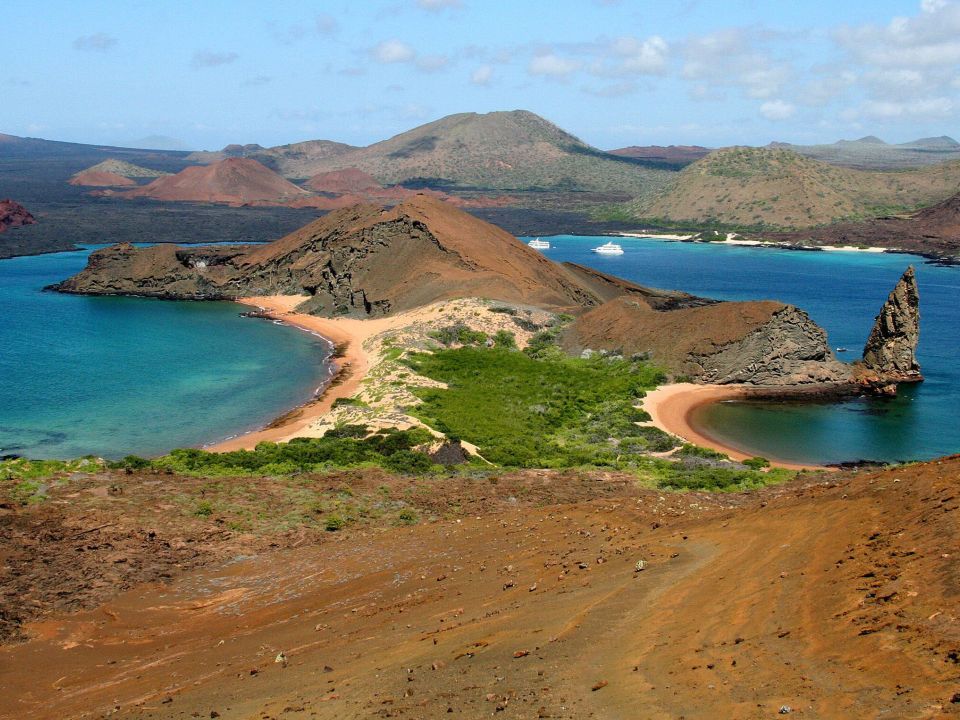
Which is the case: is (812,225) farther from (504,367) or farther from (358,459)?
(358,459)

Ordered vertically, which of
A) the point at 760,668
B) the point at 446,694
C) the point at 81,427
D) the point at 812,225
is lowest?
the point at 81,427

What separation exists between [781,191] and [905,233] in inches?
1080

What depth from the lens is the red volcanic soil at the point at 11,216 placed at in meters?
123

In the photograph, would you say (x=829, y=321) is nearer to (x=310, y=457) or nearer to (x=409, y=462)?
(x=409, y=462)

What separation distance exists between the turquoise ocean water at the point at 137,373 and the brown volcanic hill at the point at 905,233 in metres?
97.5

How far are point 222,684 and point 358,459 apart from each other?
16993 millimetres

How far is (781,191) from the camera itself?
155m

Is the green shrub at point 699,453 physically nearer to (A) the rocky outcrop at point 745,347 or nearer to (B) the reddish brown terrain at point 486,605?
(B) the reddish brown terrain at point 486,605

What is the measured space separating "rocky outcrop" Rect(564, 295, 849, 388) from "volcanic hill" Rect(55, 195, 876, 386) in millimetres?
64

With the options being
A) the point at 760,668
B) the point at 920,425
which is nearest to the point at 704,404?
the point at 920,425

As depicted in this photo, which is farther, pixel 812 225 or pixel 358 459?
pixel 812 225

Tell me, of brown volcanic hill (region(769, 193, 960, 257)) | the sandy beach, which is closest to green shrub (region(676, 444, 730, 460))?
the sandy beach

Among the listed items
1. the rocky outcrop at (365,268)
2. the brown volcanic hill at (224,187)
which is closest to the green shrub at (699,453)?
the rocky outcrop at (365,268)

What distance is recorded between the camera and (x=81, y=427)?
1511 inches
